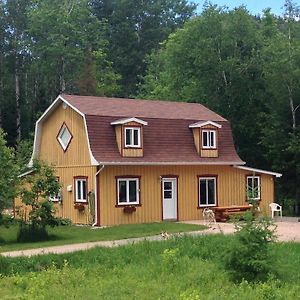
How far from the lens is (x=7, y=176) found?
2178 centimetres

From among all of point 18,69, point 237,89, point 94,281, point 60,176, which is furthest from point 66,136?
point 18,69

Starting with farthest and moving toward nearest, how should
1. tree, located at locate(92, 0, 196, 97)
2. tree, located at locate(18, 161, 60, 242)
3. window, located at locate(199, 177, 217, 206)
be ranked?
tree, located at locate(92, 0, 196, 97)
window, located at locate(199, 177, 217, 206)
tree, located at locate(18, 161, 60, 242)

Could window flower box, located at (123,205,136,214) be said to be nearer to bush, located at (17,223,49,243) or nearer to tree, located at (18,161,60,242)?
tree, located at (18,161,60,242)

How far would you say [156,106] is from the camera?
33.2 meters

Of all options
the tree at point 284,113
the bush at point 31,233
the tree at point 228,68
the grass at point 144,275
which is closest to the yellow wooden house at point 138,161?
the tree at point 284,113

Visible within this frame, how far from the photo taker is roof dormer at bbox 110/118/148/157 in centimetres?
2886

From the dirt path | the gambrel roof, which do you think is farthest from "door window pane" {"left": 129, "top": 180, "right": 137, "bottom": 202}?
the dirt path

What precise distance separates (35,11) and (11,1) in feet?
12.8

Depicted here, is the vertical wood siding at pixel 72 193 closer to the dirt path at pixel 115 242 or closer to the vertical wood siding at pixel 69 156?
the vertical wood siding at pixel 69 156

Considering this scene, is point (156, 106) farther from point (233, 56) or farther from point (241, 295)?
point (241, 295)

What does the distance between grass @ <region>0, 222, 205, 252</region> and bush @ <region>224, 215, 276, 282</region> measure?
27.9 ft

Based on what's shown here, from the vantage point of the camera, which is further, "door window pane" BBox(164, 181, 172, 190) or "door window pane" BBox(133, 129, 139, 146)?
"door window pane" BBox(164, 181, 172, 190)

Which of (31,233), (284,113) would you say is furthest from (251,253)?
(284,113)

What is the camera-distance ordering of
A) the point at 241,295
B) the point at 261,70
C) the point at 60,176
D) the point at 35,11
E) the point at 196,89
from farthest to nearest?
the point at 35,11, the point at 196,89, the point at 261,70, the point at 60,176, the point at 241,295
